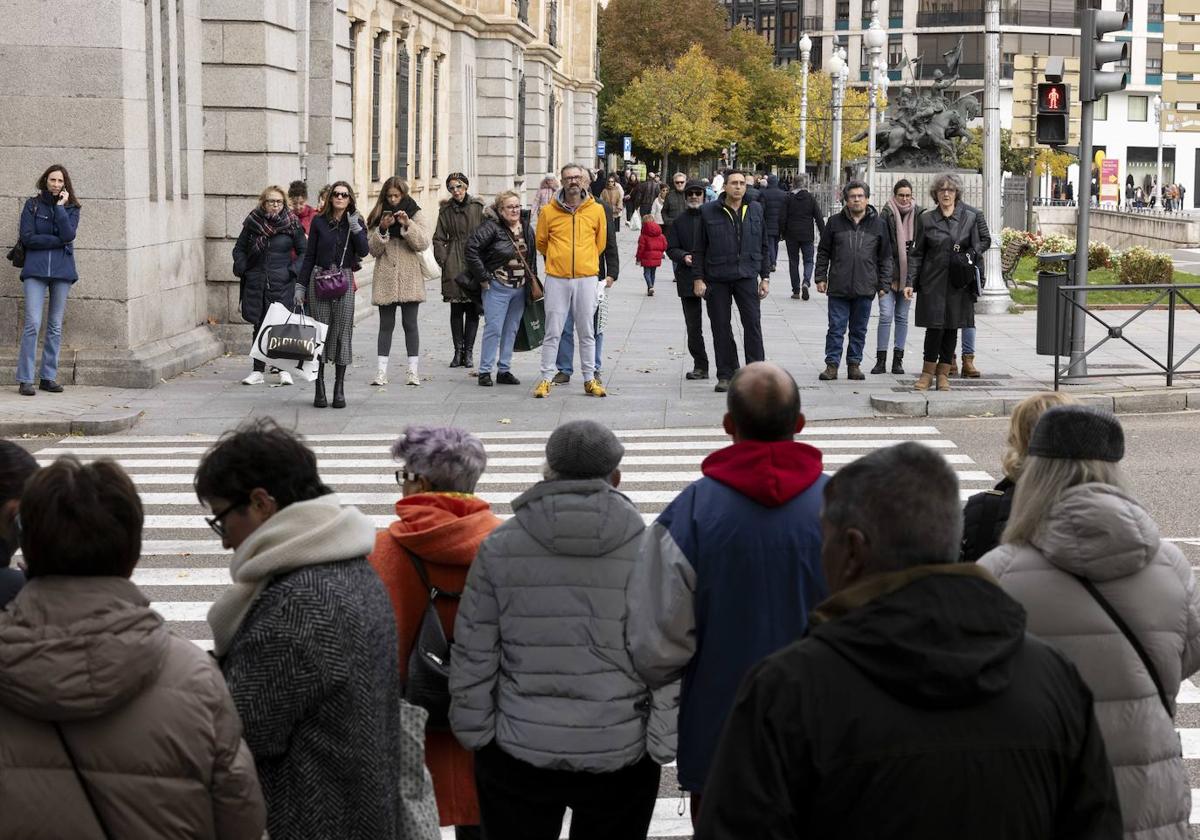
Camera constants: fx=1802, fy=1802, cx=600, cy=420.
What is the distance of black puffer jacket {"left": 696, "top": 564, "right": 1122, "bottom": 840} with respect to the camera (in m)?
2.63

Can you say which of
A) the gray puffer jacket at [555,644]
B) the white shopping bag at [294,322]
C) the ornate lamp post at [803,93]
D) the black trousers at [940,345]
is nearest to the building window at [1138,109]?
the ornate lamp post at [803,93]

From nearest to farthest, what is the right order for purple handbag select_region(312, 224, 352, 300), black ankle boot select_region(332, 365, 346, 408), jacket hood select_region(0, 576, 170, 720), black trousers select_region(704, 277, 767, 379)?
jacket hood select_region(0, 576, 170, 720)
purple handbag select_region(312, 224, 352, 300)
black ankle boot select_region(332, 365, 346, 408)
black trousers select_region(704, 277, 767, 379)

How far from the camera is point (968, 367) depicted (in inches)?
682

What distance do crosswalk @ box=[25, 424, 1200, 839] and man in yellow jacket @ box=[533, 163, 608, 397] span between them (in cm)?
166

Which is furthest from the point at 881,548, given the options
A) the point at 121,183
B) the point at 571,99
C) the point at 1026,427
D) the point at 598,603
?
the point at 571,99

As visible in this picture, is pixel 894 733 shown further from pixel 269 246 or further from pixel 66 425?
pixel 269 246

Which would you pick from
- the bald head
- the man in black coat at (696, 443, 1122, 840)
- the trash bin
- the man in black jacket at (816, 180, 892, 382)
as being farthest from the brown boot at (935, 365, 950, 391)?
the man in black coat at (696, 443, 1122, 840)

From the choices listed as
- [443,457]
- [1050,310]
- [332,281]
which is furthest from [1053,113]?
[443,457]

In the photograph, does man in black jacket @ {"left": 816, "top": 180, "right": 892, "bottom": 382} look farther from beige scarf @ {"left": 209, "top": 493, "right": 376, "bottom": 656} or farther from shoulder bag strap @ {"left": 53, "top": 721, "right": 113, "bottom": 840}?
shoulder bag strap @ {"left": 53, "top": 721, "right": 113, "bottom": 840}

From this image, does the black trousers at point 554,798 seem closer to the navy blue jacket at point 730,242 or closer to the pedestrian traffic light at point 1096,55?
the navy blue jacket at point 730,242

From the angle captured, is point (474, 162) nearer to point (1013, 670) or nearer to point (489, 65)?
point (489, 65)

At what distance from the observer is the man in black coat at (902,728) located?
8.65ft

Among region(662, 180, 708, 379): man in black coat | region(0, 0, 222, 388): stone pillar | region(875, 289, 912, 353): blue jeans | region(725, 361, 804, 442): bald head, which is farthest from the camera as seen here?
region(875, 289, 912, 353): blue jeans

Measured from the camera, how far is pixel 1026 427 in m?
5.07
